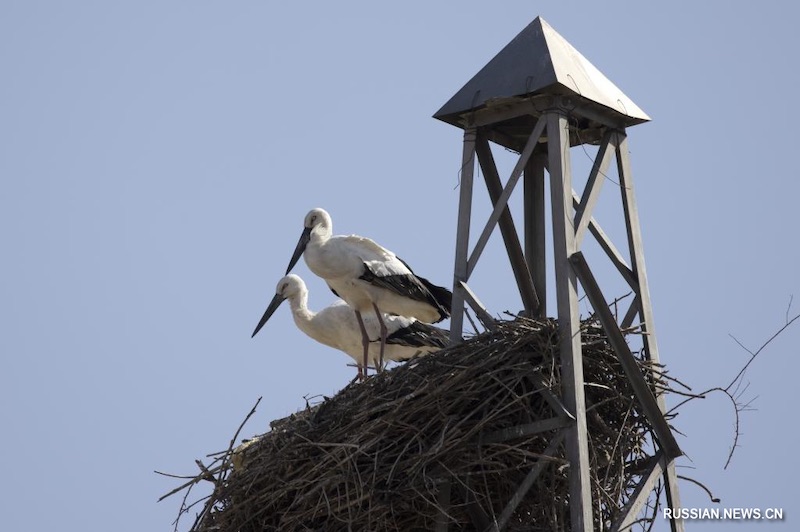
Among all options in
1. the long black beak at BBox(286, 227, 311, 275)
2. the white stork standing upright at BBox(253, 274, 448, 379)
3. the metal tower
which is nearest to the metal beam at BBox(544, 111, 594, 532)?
the metal tower

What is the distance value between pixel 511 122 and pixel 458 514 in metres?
2.39

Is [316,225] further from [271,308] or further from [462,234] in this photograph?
[462,234]

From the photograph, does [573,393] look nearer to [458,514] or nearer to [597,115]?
[458,514]

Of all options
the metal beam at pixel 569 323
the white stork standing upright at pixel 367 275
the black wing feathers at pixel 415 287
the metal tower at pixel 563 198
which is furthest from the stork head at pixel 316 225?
the metal beam at pixel 569 323

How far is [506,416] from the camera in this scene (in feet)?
24.2

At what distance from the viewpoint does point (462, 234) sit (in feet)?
26.0

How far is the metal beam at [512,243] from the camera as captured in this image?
8.22 meters

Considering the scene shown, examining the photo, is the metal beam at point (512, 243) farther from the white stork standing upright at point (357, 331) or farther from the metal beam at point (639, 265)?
the white stork standing upright at point (357, 331)

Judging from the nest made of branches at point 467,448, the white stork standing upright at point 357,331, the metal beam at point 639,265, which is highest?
the white stork standing upright at point 357,331

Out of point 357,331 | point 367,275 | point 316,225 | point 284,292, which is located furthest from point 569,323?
point 284,292

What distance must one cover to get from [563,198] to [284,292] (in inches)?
249

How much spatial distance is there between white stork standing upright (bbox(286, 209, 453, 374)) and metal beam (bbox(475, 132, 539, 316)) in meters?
2.67

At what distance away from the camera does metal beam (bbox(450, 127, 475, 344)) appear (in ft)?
25.5

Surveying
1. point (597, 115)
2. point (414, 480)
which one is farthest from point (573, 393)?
point (597, 115)
